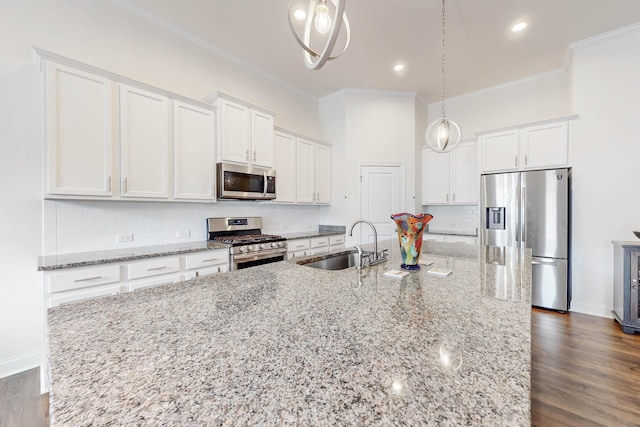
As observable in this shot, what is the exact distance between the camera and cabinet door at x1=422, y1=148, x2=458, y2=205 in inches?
180

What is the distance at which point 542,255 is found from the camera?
3.38 meters

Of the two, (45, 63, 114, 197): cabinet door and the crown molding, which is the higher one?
the crown molding

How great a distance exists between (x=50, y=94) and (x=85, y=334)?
6.98 ft

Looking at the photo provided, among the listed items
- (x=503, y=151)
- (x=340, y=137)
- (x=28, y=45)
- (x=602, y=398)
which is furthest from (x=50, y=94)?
(x=503, y=151)

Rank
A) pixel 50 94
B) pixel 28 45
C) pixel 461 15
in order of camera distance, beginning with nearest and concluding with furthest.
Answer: pixel 50 94
pixel 28 45
pixel 461 15

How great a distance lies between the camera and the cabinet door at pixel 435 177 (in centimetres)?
458

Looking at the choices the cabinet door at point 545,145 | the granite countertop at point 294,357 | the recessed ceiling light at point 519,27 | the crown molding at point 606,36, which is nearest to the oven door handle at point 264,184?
the granite countertop at point 294,357

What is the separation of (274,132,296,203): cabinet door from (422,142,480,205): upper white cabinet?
2359 millimetres

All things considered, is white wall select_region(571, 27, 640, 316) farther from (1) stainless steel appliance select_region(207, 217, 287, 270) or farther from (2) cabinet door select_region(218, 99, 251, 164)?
(2) cabinet door select_region(218, 99, 251, 164)

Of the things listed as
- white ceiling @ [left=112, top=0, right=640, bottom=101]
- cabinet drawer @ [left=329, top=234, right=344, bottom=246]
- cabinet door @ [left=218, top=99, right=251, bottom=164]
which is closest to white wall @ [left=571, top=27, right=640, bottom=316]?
white ceiling @ [left=112, top=0, right=640, bottom=101]

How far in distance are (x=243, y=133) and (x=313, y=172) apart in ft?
4.63

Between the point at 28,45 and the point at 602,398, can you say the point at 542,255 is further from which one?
the point at 28,45

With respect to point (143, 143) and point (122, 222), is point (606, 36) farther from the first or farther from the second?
point (122, 222)

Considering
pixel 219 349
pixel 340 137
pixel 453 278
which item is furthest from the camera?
pixel 340 137
